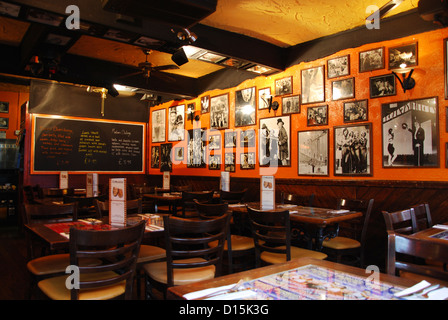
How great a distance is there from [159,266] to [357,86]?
399 centimetres

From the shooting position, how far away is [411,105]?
454 centimetres

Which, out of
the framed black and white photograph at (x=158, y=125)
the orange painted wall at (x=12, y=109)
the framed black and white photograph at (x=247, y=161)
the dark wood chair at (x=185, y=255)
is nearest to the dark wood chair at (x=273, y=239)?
the dark wood chair at (x=185, y=255)

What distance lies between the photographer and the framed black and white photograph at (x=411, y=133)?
4340 millimetres

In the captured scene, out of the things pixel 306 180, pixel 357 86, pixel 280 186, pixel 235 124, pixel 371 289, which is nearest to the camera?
pixel 371 289

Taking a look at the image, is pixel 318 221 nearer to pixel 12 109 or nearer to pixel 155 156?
pixel 155 156

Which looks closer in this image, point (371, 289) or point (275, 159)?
point (371, 289)

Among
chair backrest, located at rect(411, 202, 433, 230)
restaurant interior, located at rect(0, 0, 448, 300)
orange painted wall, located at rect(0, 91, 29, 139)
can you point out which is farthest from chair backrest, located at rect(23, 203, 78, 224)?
orange painted wall, located at rect(0, 91, 29, 139)

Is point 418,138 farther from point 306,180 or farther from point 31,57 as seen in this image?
point 31,57

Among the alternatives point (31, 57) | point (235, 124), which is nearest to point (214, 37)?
point (235, 124)

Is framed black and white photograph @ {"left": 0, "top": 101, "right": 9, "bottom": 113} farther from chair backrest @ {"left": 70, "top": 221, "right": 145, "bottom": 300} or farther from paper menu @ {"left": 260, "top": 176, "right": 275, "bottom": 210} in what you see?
chair backrest @ {"left": 70, "top": 221, "right": 145, "bottom": 300}

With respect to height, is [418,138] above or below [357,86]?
below

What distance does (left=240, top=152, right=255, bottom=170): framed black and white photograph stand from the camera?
675 centimetres

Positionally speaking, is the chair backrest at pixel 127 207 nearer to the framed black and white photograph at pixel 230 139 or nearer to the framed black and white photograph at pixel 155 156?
the framed black and white photograph at pixel 230 139
